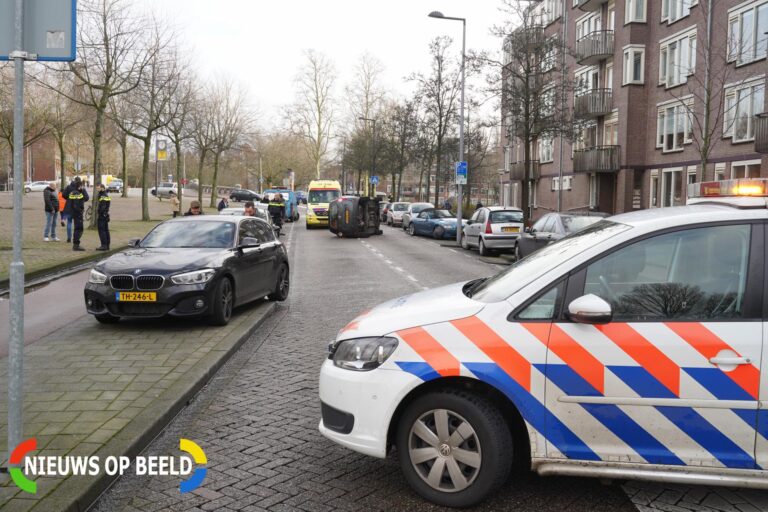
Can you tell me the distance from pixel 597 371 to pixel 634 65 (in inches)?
1380

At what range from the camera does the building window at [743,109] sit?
25.9m

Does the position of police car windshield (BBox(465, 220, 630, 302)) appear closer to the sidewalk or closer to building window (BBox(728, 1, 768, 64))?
the sidewalk

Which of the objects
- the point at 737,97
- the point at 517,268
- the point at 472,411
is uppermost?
the point at 737,97

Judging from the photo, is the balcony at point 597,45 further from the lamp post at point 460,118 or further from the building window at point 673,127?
the lamp post at point 460,118

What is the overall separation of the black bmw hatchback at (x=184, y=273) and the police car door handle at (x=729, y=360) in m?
6.42

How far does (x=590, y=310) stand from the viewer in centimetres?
360

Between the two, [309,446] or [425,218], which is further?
[425,218]

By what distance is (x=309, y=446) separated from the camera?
15.9 feet

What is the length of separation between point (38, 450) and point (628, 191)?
3423 centimetres

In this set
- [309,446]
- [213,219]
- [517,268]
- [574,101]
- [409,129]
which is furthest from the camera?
[409,129]

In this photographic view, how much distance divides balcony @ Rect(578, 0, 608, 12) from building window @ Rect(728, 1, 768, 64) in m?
11.9

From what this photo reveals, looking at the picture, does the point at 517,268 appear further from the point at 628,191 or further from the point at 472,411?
the point at 628,191

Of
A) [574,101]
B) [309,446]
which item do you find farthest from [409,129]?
[309,446]

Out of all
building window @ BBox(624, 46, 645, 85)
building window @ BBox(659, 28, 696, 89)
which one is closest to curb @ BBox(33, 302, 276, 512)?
building window @ BBox(659, 28, 696, 89)
